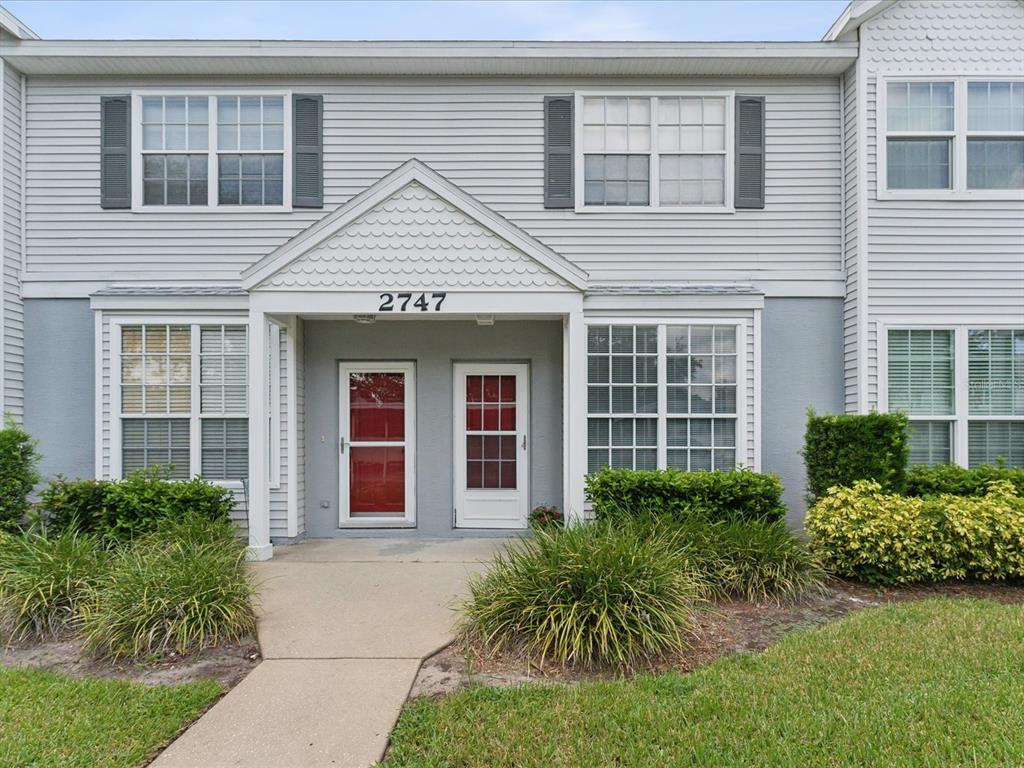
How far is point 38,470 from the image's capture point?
781 centimetres

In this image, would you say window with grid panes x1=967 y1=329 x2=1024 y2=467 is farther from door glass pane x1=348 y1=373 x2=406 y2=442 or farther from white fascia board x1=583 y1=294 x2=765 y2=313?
door glass pane x1=348 y1=373 x2=406 y2=442

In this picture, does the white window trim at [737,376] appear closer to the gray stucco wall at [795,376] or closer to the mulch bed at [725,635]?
the gray stucco wall at [795,376]

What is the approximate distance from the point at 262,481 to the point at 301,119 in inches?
177

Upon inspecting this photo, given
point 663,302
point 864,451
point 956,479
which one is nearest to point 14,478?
point 663,302

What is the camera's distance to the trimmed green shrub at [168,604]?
4.42 meters

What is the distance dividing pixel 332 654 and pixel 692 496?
3.83m

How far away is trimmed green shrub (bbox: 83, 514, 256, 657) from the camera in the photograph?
442 cm

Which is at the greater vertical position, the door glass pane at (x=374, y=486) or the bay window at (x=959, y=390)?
the bay window at (x=959, y=390)

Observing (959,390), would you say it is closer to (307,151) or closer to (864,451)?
(864,451)

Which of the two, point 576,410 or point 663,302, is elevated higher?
point 663,302

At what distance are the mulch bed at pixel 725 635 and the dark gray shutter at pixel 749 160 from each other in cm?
464

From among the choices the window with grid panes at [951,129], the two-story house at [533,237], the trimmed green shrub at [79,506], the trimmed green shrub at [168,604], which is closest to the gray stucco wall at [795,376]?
the two-story house at [533,237]

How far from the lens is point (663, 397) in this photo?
298 inches

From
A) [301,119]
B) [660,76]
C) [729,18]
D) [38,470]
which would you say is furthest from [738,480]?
[729,18]
